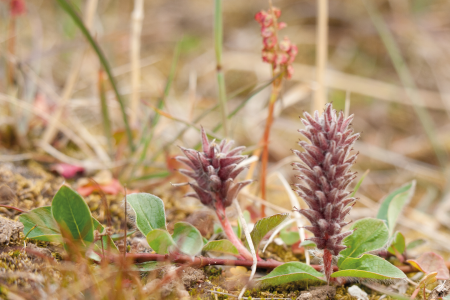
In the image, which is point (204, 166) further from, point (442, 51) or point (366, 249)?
point (442, 51)

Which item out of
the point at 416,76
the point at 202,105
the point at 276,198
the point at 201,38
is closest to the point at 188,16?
the point at 201,38

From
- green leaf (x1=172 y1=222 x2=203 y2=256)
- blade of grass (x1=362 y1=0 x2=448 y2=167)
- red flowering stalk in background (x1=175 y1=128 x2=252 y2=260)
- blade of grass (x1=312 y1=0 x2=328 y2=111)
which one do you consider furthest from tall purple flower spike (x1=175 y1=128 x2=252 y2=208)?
blade of grass (x1=362 y1=0 x2=448 y2=167)

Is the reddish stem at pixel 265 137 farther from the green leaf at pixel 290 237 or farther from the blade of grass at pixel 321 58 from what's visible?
the blade of grass at pixel 321 58

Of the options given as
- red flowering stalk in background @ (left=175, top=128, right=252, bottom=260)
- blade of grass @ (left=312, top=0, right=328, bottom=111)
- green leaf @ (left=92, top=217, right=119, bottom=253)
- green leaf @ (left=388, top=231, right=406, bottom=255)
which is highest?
blade of grass @ (left=312, top=0, right=328, bottom=111)

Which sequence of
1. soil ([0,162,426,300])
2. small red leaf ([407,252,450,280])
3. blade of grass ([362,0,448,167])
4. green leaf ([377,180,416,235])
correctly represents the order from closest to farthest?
soil ([0,162,426,300]) → small red leaf ([407,252,450,280]) → green leaf ([377,180,416,235]) → blade of grass ([362,0,448,167])

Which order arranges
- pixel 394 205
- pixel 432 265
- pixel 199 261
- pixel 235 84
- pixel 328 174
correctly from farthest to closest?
pixel 235 84 < pixel 394 205 < pixel 432 265 < pixel 199 261 < pixel 328 174

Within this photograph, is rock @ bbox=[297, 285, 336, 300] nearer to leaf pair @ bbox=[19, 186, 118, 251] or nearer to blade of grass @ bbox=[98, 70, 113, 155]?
leaf pair @ bbox=[19, 186, 118, 251]

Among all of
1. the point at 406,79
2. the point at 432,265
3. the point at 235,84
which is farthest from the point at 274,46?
the point at 235,84

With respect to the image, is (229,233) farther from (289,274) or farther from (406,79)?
(406,79)
